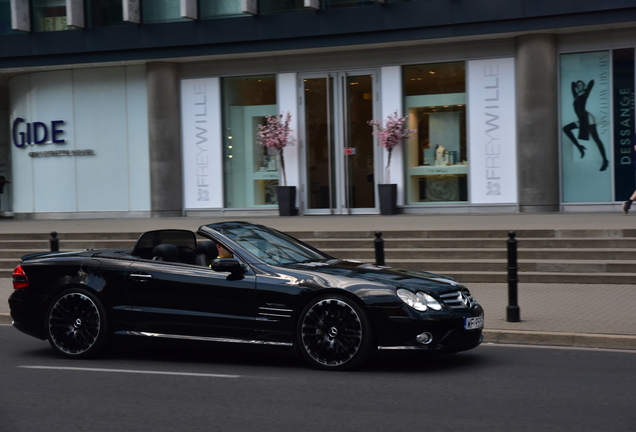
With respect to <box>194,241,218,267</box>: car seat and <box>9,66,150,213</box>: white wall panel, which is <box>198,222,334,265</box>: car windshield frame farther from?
<box>9,66,150,213</box>: white wall panel

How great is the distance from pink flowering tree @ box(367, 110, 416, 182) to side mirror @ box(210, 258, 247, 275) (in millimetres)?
14971

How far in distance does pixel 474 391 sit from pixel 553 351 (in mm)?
2242

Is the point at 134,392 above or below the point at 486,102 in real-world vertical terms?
below

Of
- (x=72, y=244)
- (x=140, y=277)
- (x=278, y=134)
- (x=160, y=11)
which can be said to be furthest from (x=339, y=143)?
(x=140, y=277)

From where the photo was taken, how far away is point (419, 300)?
737 centimetres

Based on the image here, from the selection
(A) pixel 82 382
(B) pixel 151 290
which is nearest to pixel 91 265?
(B) pixel 151 290

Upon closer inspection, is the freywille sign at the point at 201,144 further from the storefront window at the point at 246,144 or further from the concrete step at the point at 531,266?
the concrete step at the point at 531,266

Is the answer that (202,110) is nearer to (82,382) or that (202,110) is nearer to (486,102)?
(486,102)

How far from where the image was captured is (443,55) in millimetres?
22500

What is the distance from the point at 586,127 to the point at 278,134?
8326 mm

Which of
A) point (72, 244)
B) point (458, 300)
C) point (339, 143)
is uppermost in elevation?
point (339, 143)

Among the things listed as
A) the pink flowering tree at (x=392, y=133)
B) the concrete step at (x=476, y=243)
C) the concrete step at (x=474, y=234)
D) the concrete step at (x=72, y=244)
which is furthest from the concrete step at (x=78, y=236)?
the pink flowering tree at (x=392, y=133)

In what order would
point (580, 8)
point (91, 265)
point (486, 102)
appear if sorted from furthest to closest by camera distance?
point (486, 102)
point (580, 8)
point (91, 265)

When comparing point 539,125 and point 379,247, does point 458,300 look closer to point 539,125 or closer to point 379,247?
point 379,247
